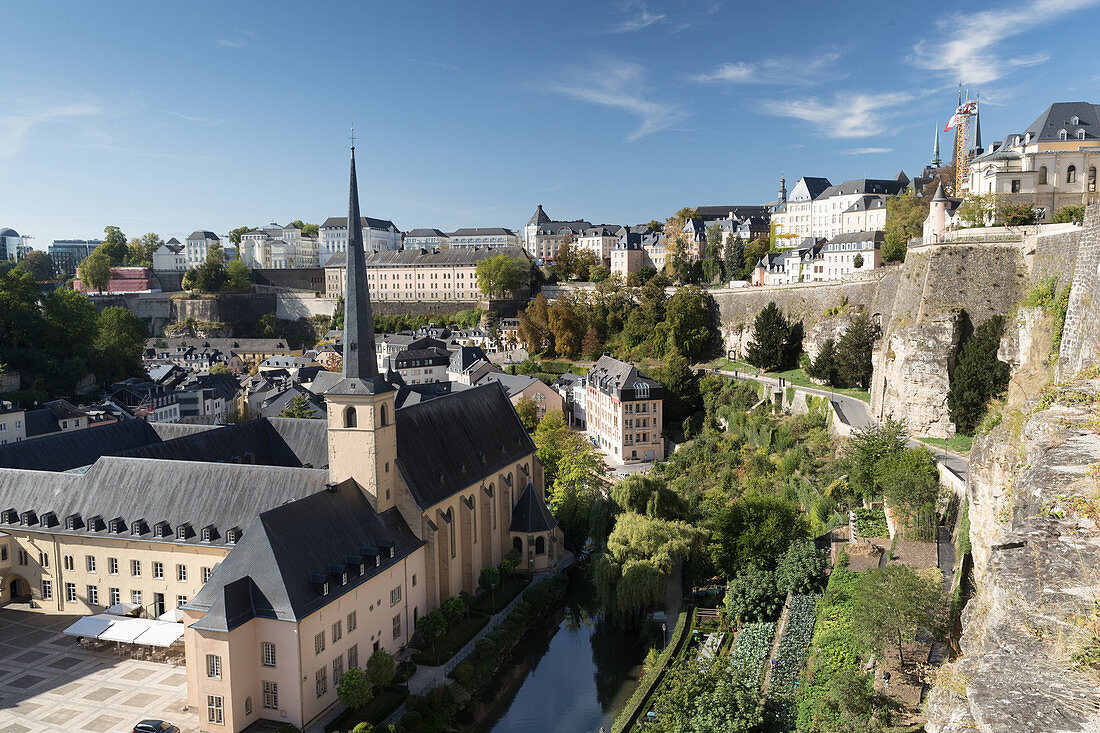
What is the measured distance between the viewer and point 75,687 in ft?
73.9

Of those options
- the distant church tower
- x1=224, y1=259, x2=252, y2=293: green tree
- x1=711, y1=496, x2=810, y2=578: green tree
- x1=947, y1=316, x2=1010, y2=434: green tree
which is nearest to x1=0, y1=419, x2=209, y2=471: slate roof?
the distant church tower

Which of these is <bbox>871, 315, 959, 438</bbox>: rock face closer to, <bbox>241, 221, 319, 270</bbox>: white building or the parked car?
the parked car

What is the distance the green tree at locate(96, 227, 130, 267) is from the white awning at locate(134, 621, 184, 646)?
123565 mm

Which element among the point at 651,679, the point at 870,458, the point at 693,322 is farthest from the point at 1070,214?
the point at 693,322

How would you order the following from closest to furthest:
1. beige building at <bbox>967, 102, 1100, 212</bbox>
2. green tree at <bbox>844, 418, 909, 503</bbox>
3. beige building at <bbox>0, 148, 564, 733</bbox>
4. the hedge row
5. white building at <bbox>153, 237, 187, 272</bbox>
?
beige building at <bbox>0, 148, 564, 733</bbox>
the hedge row
green tree at <bbox>844, 418, 909, 503</bbox>
beige building at <bbox>967, 102, 1100, 212</bbox>
white building at <bbox>153, 237, 187, 272</bbox>

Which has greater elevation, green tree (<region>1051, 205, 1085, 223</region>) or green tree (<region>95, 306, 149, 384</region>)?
green tree (<region>1051, 205, 1085, 223</region>)

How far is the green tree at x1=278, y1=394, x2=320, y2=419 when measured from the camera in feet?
175

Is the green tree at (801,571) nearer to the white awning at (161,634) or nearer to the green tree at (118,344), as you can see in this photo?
the white awning at (161,634)

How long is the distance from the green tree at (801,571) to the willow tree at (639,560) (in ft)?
12.7

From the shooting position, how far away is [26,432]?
5028 cm

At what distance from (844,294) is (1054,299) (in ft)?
70.0

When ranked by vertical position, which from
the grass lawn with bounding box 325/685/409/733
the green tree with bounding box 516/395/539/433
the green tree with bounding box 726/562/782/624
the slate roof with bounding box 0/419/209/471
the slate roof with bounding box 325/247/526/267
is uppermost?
the slate roof with bounding box 325/247/526/267

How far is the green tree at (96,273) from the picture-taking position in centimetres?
11731

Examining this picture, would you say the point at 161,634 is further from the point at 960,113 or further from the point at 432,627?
the point at 960,113
